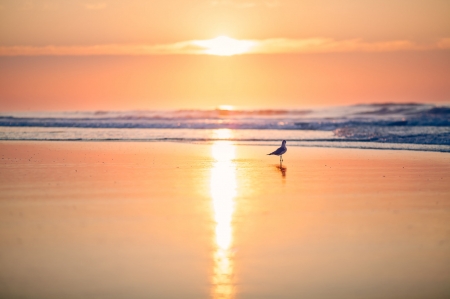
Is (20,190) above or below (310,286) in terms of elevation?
above

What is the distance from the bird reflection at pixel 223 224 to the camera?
5.46 m

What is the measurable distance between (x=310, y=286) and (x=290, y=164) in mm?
9726

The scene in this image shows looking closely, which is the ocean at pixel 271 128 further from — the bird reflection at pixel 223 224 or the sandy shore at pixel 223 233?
the sandy shore at pixel 223 233

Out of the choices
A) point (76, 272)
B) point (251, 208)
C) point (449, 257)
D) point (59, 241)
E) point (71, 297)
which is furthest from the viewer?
point (251, 208)

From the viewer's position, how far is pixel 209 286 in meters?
5.41

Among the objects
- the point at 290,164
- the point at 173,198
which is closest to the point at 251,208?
the point at 173,198

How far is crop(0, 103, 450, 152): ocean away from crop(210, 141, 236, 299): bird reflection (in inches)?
362

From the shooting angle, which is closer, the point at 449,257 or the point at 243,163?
the point at 449,257

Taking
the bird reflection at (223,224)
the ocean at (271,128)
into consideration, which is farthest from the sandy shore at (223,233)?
the ocean at (271,128)

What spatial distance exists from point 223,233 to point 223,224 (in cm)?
48

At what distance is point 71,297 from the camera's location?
5141 millimetres

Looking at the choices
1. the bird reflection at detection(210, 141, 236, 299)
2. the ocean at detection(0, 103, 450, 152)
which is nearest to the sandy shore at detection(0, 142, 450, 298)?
the bird reflection at detection(210, 141, 236, 299)

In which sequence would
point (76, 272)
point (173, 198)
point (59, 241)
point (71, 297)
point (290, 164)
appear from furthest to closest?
point (290, 164) → point (173, 198) → point (59, 241) → point (76, 272) → point (71, 297)

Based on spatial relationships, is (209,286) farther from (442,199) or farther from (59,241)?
(442,199)
